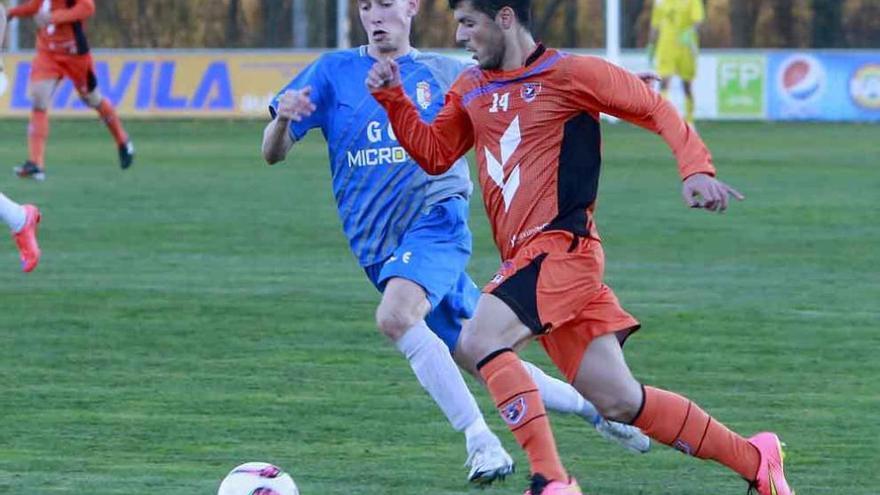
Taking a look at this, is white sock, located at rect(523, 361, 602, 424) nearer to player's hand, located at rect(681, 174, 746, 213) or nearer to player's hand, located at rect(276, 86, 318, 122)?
player's hand, located at rect(276, 86, 318, 122)

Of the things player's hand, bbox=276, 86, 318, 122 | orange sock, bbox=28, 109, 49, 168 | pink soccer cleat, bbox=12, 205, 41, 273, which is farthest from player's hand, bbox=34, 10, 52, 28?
player's hand, bbox=276, 86, 318, 122

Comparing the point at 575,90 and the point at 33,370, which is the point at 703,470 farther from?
the point at 33,370

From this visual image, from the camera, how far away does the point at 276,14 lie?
1398 inches

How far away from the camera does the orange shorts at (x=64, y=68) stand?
18.3m

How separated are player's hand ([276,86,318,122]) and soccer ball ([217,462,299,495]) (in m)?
1.20

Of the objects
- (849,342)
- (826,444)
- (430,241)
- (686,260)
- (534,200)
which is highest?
(534,200)

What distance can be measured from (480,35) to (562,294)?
800mm

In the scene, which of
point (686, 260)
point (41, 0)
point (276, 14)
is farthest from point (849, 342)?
point (276, 14)

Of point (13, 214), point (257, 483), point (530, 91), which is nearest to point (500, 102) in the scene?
point (530, 91)

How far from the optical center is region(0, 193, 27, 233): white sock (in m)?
10.8

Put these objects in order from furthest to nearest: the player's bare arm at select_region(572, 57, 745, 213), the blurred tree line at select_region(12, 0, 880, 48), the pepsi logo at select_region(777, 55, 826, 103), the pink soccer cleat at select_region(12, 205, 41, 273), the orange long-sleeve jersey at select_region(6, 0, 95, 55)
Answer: the blurred tree line at select_region(12, 0, 880, 48) < the pepsi logo at select_region(777, 55, 826, 103) < the orange long-sleeve jersey at select_region(6, 0, 95, 55) < the pink soccer cleat at select_region(12, 205, 41, 273) < the player's bare arm at select_region(572, 57, 745, 213)

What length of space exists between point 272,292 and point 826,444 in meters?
4.85

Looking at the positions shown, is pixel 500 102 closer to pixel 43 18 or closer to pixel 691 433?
pixel 691 433

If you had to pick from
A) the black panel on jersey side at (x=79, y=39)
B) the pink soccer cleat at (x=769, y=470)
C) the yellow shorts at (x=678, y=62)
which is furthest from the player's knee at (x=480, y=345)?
the yellow shorts at (x=678, y=62)
